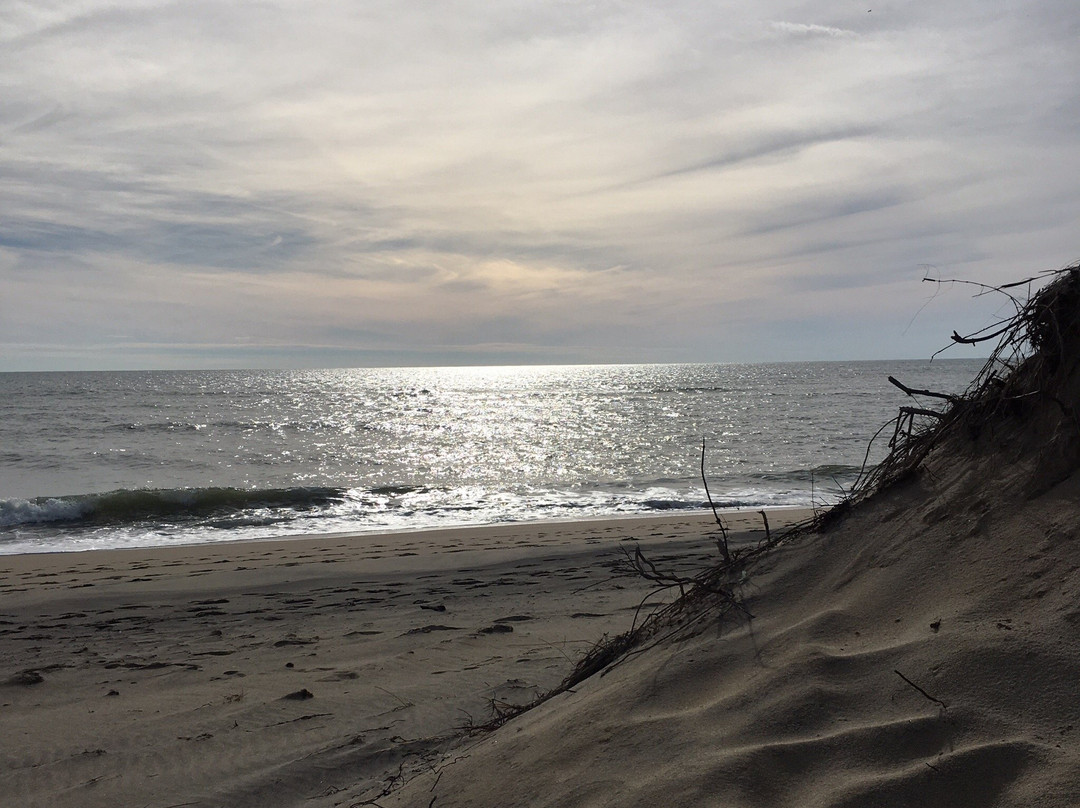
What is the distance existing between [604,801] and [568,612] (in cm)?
420

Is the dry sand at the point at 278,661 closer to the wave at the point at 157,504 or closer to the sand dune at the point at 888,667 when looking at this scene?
the sand dune at the point at 888,667

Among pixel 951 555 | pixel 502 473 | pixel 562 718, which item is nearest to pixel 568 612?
pixel 562 718

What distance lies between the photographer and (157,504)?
15805mm

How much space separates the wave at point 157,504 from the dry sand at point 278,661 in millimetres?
4940

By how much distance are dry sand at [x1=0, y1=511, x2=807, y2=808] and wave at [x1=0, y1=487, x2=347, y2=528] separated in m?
4.94

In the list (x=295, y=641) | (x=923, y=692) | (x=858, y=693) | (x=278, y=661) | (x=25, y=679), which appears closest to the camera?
(x=923, y=692)

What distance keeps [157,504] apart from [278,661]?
40.6ft

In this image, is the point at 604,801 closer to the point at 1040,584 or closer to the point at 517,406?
Result: the point at 1040,584

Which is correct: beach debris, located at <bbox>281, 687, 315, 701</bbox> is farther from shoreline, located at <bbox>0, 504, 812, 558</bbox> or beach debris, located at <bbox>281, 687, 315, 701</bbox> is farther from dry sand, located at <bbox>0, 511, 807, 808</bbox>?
shoreline, located at <bbox>0, 504, 812, 558</bbox>

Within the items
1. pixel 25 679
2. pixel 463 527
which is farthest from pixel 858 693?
pixel 463 527

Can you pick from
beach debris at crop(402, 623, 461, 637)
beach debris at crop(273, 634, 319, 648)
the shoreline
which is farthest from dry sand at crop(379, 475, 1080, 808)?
the shoreline

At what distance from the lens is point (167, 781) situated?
3.49 m

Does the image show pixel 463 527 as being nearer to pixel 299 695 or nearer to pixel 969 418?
pixel 299 695

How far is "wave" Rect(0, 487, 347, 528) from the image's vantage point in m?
14.6
